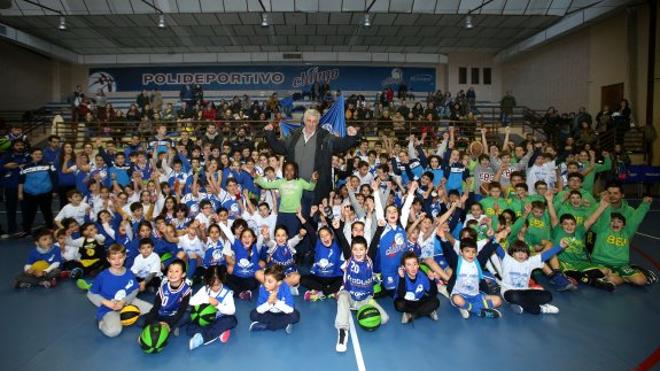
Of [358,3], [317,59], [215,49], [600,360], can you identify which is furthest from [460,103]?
[600,360]

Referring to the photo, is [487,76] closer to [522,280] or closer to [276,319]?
[522,280]

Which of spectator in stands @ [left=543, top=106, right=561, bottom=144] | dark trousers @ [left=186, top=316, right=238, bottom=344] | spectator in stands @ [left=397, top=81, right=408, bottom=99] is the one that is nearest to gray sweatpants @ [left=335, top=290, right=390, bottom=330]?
dark trousers @ [left=186, top=316, right=238, bottom=344]

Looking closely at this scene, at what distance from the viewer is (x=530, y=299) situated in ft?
16.9

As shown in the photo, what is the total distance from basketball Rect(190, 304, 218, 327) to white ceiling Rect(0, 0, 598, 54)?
1353 centimetres

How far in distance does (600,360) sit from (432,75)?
2208 cm

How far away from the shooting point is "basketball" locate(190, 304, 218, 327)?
15.1 ft

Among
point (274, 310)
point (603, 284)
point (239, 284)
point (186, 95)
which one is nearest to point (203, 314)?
point (274, 310)

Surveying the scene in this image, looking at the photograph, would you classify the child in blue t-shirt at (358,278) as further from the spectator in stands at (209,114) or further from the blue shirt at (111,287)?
the spectator in stands at (209,114)

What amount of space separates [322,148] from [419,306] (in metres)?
2.93

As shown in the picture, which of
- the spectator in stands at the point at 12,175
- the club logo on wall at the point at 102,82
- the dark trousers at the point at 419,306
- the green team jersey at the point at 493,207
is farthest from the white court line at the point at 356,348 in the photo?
the club logo on wall at the point at 102,82

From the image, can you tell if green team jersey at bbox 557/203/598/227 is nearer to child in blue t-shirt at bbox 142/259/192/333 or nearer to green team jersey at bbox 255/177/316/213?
green team jersey at bbox 255/177/316/213

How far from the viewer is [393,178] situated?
353 inches

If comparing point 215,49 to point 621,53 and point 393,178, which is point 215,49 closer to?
point 393,178

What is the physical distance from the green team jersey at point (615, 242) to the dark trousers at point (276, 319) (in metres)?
5.19
